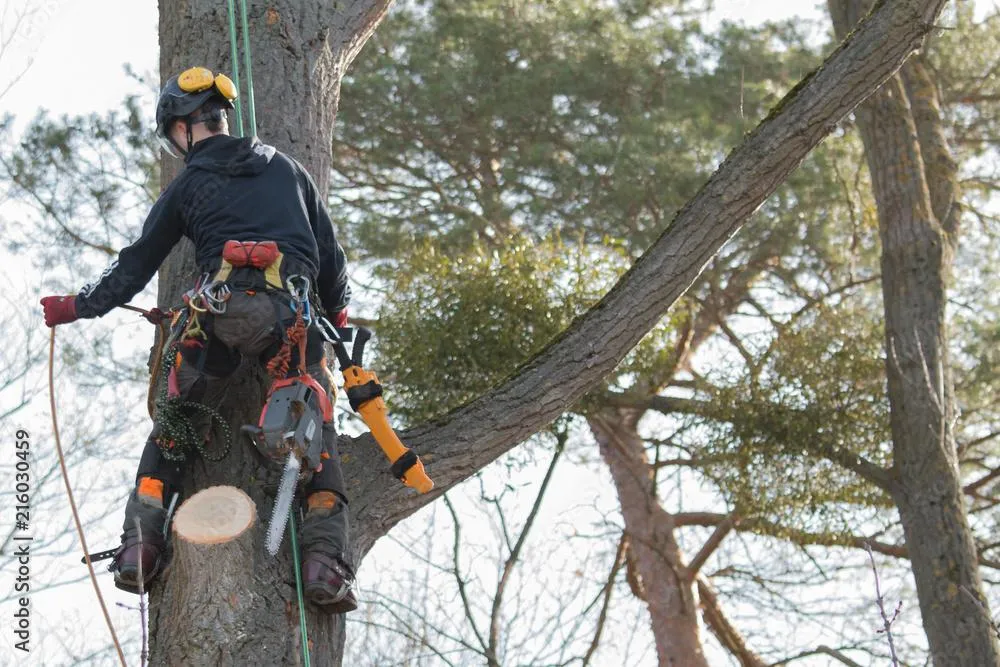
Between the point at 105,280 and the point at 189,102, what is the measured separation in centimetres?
53

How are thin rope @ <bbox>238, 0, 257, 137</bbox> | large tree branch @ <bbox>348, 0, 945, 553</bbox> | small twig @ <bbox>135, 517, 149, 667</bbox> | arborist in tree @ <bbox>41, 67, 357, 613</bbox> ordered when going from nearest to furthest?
small twig @ <bbox>135, 517, 149, 667</bbox> → arborist in tree @ <bbox>41, 67, 357, 613</bbox> → large tree branch @ <bbox>348, 0, 945, 553</bbox> → thin rope @ <bbox>238, 0, 257, 137</bbox>

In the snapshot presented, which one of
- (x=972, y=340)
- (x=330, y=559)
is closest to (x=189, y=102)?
(x=330, y=559)

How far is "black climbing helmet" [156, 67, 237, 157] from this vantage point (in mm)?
3543

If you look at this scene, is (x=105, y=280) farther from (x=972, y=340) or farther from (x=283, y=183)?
(x=972, y=340)

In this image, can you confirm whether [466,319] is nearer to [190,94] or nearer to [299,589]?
[190,94]

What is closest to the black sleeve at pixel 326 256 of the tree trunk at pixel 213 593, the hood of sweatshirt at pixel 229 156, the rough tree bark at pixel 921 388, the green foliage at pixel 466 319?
the hood of sweatshirt at pixel 229 156

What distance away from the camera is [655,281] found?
3.77m

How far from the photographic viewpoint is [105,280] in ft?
11.4

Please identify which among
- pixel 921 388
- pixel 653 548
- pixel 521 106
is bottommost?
pixel 921 388

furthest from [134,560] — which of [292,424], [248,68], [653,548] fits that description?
[653,548]

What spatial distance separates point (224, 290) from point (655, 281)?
4.02 feet

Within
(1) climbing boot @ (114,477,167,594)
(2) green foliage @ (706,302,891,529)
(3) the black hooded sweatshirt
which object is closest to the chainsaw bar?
(1) climbing boot @ (114,477,167,594)

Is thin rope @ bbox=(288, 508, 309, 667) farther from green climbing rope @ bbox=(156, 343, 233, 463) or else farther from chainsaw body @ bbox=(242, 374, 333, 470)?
green climbing rope @ bbox=(156, 343, 233, 463)

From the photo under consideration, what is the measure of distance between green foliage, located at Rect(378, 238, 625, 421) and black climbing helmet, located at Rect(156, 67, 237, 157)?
2717 millimetres
